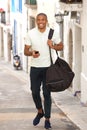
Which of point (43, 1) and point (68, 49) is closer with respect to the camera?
point (68, 49)

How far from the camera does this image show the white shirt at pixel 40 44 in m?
9.66

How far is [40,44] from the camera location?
9.68 m

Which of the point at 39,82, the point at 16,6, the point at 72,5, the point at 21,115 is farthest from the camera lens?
the point at 16,6

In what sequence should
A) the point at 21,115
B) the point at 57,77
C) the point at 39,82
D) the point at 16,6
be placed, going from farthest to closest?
the point at 16,6 → the point at 21,115 → the point at 39,82 → the point at 57,77

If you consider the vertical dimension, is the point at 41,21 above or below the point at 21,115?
above

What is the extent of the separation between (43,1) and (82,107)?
1278 centimetres

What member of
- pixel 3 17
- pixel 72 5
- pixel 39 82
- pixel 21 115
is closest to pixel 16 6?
pixel 3 17

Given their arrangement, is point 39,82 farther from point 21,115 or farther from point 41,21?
point 21,115

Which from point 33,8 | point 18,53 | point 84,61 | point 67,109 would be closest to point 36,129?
point 67,109

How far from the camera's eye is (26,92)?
19844mm

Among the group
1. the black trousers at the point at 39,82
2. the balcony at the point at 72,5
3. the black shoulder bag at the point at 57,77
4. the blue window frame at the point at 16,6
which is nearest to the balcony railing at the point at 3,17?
the blue window frame at the point at 16,6

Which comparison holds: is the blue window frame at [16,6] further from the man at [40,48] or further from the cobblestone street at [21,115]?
the man at [40,48]

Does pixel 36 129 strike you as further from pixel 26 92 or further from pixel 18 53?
pixel 18 53

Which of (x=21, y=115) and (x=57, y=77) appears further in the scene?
(x=21, y=115)
